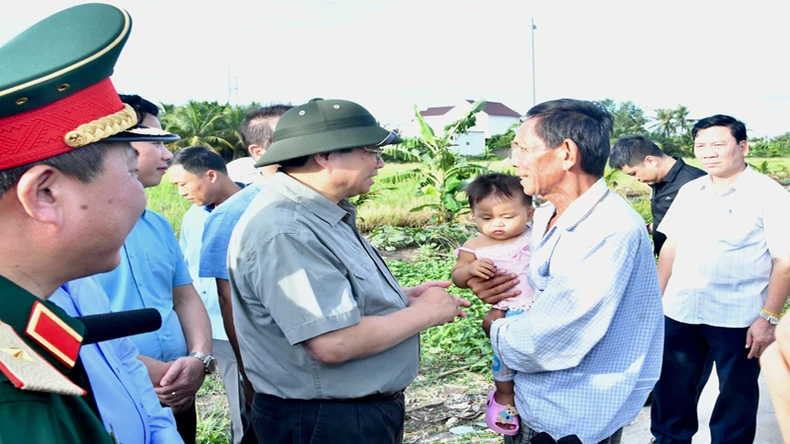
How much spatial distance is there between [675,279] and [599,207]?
6.29 ft

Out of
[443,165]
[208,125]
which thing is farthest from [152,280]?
[208,125]

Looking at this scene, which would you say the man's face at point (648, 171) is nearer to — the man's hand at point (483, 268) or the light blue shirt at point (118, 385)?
the man's hand at point (483, 268)

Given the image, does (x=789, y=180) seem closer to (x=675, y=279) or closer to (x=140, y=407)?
(x=675, y=279)

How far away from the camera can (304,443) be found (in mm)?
2049

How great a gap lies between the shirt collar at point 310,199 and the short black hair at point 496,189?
3.07 feet

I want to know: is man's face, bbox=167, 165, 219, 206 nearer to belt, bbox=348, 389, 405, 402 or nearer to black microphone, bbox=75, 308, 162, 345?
belt, bbox=348, 389, 405, 402

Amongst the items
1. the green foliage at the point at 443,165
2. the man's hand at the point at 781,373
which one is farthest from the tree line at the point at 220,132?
the man's hand at the point at 781,373

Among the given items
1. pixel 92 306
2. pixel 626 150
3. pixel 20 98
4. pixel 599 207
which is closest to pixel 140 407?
pixel 92 306

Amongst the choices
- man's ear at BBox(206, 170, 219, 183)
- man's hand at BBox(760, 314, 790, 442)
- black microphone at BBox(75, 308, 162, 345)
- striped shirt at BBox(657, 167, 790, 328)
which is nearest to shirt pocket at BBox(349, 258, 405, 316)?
black microphone at BBox(75, 308, 162, 345)

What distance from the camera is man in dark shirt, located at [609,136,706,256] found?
17.6 feet

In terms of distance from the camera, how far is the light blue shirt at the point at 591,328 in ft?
6.84

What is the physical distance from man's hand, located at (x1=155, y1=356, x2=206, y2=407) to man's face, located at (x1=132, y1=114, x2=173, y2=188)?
89 centimetres

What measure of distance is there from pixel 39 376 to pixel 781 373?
1284 millimetres

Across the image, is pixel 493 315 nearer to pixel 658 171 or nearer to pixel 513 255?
pixel 513 255
